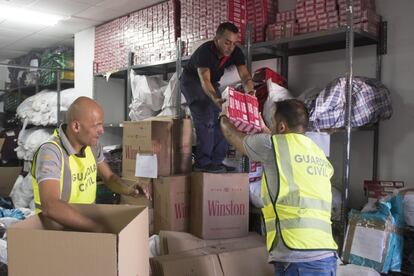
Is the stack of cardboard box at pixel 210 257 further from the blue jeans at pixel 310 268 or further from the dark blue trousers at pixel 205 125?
the blue jeans at pixel 310 268

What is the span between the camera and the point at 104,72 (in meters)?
5.07

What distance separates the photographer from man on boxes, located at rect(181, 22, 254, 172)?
298cm

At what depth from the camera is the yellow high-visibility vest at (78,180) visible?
6.12 feet

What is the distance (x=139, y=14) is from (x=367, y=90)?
2709 millimetres

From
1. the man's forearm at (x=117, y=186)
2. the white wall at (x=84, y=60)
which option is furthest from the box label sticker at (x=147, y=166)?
the white wall at (x=84, y=60)

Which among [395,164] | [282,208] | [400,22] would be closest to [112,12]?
[400,22]

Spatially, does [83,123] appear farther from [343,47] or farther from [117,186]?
[343,47]

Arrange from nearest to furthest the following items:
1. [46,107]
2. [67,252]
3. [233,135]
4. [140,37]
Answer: [67,252] → [233,135] → [140,37] → [46,107]

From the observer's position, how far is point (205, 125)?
314 cm

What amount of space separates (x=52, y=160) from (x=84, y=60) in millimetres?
4255

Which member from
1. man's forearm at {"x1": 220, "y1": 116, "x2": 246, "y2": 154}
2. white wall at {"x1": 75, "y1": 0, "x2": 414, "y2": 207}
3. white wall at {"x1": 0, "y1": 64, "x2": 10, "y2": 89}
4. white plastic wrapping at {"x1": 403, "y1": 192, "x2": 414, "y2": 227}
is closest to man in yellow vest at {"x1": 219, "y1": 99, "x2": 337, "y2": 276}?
man's forearm at {"x1": 220, "y1": 116, "x2": 246, "y2": 154}

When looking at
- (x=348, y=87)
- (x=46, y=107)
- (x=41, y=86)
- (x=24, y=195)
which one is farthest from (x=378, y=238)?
(x=41, y=86)

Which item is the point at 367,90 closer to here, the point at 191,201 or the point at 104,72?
the point at 191,201

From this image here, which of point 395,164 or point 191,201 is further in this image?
point 191,201
